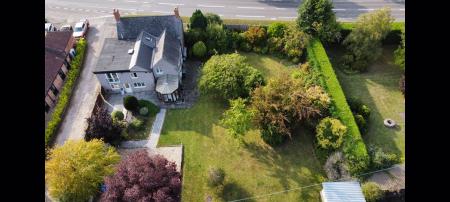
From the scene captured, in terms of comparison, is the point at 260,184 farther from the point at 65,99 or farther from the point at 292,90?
the point at 65,99

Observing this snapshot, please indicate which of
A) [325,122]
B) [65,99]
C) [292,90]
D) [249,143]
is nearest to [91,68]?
[65,99]

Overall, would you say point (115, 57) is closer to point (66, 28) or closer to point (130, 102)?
point (130, 102)

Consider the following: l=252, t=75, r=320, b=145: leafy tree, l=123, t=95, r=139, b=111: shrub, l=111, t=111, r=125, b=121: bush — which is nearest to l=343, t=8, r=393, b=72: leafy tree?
l=252, t=75, r=320, b=145: leafy tree

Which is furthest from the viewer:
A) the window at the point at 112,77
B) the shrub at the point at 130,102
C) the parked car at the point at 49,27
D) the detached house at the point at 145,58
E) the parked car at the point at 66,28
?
the parked car at the point at 66,28

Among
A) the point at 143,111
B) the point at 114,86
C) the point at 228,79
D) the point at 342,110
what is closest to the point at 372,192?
the point at 342,110

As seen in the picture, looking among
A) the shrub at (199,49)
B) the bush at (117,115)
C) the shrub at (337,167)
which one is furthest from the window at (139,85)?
the shrub at (337,167)

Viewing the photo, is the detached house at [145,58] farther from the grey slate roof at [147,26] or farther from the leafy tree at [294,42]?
the leafy tree at [294,42]

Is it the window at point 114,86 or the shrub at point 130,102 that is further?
the window at point 114,86
